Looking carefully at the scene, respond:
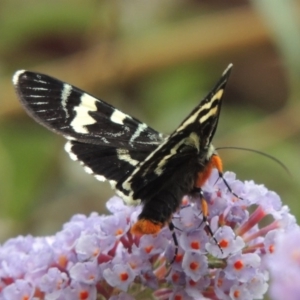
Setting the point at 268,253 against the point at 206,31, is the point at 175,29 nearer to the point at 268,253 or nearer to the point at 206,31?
the point at 206,31

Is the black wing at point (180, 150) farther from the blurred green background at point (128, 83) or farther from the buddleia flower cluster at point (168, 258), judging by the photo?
the blurred green background at point (128, 83)

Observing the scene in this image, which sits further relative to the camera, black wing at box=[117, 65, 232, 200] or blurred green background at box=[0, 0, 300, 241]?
blurred green background at box=[0, 0, 300, 241]

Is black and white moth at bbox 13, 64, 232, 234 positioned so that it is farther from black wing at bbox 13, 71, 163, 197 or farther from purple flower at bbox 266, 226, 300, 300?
purple flower at bbox 266, 226, 300, 300

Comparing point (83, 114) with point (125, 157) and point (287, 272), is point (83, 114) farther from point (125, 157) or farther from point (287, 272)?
point (287, 272)

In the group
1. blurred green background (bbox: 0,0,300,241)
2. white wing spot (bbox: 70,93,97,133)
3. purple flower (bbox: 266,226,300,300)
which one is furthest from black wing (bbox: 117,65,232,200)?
blurred green background (bbox: 0,0,300,241)

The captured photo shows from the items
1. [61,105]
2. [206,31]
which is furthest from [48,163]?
[61,105]

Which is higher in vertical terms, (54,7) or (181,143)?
(54,7)

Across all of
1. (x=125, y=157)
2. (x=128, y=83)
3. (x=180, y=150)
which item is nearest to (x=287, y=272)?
(x=180, y=150)

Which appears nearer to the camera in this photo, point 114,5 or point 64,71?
point 114,5
